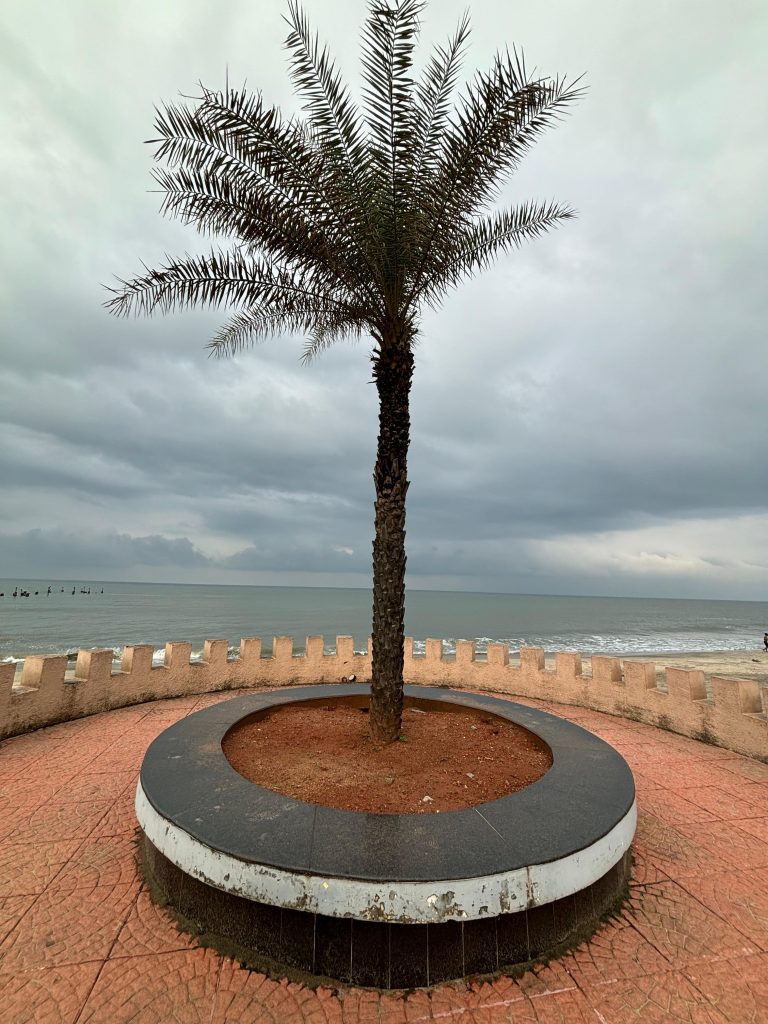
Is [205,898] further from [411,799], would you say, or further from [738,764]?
[738,764]

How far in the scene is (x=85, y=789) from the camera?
17.1ft

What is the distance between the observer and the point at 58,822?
178 inches

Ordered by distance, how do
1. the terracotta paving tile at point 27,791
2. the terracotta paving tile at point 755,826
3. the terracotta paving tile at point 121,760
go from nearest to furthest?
the terracotta paving tile at point 755,826, the terracotta paving tile at point 27,791, the terracotta paving tile at point 121,760

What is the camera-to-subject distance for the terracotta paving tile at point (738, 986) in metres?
2.68

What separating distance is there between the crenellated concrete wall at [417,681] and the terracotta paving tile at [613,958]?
15.8ft

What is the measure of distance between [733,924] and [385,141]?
740 cm

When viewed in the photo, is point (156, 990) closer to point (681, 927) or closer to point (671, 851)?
point (681, 927)

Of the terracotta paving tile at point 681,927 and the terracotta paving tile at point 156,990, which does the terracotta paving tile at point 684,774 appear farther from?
the terracotta paving tile at point 156,990

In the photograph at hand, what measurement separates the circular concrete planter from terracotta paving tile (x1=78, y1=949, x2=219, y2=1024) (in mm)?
229

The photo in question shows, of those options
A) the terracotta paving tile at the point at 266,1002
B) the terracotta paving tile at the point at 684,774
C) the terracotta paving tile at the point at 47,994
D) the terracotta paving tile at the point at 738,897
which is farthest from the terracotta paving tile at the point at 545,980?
the terracotta paving tile at the point at 684,774

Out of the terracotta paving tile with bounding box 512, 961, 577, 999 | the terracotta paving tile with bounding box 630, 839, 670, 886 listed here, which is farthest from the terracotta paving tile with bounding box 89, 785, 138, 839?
the terracotta paving tile with bounding box 630, 839, 670, 886

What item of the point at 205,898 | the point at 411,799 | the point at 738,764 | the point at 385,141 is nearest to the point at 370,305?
the point at 385,141

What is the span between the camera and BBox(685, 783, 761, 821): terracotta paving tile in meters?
5.11

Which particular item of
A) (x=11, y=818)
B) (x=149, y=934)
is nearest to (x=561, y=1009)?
(x=149, y=934)
